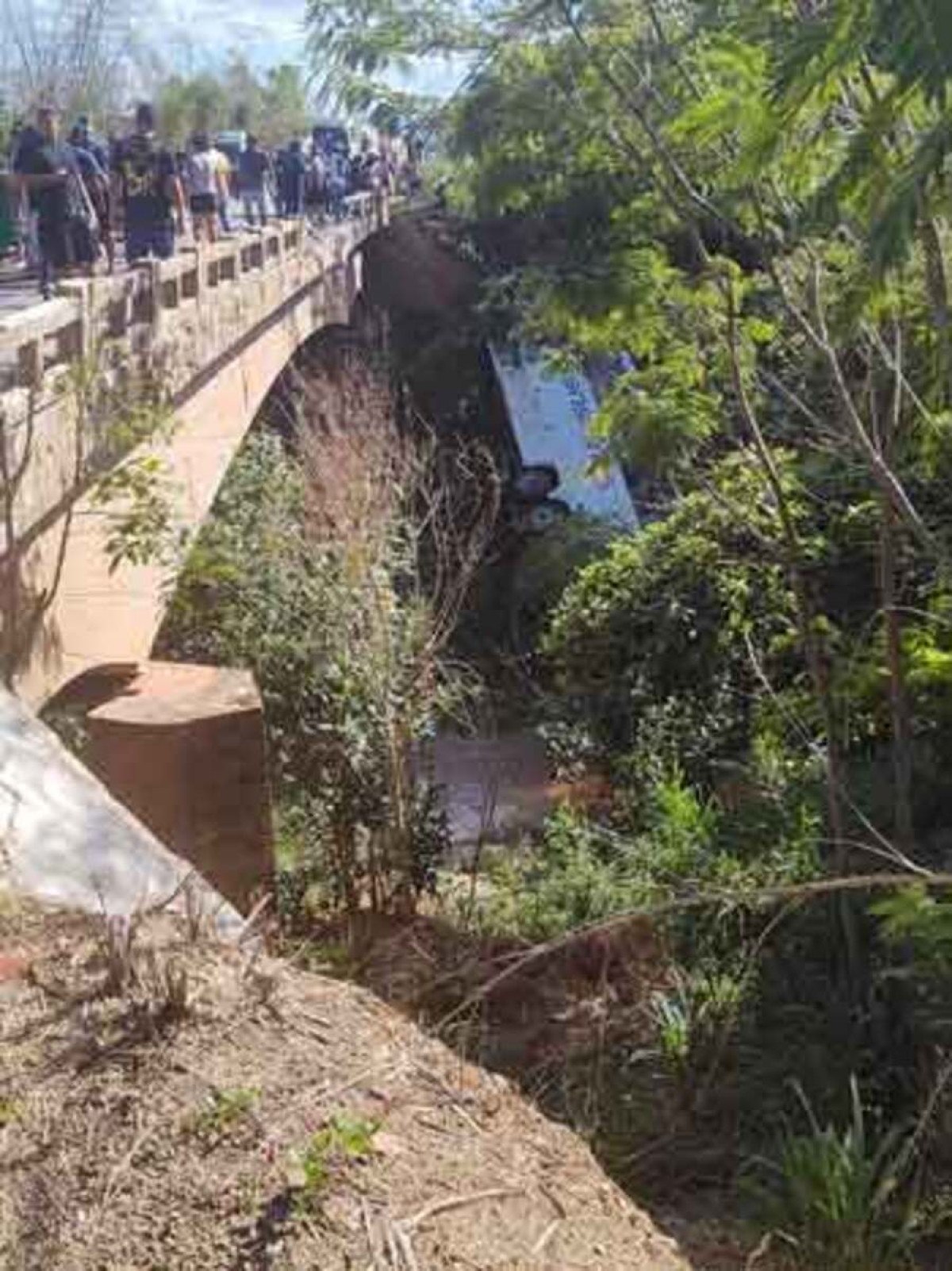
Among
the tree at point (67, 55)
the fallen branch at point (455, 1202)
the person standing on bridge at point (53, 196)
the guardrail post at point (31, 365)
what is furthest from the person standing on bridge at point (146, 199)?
the tree at point (67, 55)

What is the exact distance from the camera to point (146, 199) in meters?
15.9

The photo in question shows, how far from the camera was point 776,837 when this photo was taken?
A: 346 inches

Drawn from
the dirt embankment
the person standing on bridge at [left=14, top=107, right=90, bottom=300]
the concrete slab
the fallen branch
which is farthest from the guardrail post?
the fallen branch

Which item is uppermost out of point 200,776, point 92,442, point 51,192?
point 51,192

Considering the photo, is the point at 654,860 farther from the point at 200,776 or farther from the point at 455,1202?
the point at 455,1202

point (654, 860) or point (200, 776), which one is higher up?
point (200, 776)

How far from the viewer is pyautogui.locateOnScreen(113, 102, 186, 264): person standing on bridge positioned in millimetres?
15797

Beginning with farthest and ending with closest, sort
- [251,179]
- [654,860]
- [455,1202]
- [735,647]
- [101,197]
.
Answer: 1. [251,179]
2. [101,197]
3. [735,647]
4. [654,860]
5. [455,1202]

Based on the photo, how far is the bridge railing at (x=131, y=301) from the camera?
→ 9539 mm

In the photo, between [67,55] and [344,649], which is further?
[67,55]

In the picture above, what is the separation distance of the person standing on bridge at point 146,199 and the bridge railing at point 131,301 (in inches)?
16.2

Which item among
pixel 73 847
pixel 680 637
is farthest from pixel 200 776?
pixel 73 847

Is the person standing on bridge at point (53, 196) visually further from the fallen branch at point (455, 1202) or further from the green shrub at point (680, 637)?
the fallen branch at point (455, 1202)

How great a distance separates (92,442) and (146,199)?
20.6ft
